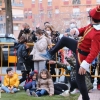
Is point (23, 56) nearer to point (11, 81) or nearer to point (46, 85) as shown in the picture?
point (11, 81)

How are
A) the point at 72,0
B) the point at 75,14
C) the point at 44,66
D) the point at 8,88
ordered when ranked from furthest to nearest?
1. the point at 72,0
2. the point at 75,14
3. the point at 44,66
4. the point at 8,88

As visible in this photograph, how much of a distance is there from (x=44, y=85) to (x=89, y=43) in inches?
115

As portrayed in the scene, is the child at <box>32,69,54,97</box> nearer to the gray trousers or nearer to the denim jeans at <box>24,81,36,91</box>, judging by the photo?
the denim jeans at <box>24,81,36,91</box>

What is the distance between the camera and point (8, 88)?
895 centimetres

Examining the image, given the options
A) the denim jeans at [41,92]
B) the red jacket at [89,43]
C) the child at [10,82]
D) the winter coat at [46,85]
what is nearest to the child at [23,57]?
the child at [10,82]

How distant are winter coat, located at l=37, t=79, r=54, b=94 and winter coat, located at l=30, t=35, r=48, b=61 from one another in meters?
0.73

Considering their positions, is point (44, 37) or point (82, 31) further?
point (44, 37)

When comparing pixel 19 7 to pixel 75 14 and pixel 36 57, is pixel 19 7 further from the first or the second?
pixel 36 57

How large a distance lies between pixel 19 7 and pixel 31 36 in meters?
37.4

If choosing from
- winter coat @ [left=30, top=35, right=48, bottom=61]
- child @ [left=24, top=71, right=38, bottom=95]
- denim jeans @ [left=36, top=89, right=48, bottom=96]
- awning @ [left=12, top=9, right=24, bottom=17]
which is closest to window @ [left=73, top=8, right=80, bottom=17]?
awning @ [left=12, top=9, right=24, bottom=17]

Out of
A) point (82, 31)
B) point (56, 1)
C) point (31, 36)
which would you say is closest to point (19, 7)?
point (56, 1)

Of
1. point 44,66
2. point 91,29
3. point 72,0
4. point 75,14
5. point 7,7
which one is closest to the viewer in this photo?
point 91,29

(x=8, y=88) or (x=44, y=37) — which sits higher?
(x=44, y=37)

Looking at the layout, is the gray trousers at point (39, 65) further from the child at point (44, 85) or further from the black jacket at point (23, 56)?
the child at point (44, 85)
